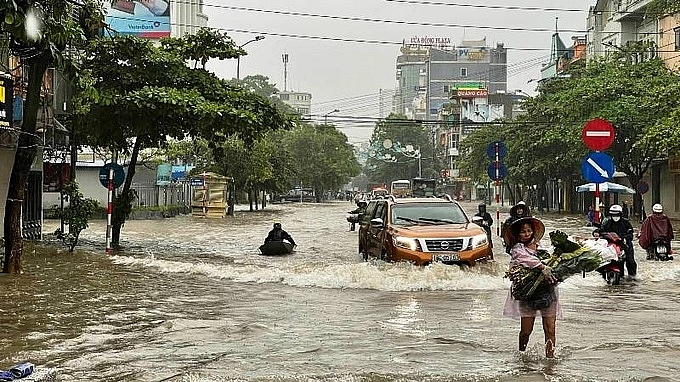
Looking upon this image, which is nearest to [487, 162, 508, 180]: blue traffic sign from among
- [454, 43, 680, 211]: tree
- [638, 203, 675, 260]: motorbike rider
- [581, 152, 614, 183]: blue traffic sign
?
[638, 203, 675, 260]: motorbike rider

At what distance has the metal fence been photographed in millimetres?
54997

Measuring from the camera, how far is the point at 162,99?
67.7ft

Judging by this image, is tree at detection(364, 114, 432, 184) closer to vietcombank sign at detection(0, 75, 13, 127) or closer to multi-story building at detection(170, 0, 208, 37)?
multi-story building at detection(170, 0, 208, 37)

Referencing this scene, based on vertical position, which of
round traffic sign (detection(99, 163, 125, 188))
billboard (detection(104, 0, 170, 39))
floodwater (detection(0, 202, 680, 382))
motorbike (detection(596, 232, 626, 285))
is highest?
billboard (detection(104, 0, 170, 39))

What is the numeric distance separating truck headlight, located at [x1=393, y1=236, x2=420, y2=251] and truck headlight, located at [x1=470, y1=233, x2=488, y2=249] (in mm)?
982

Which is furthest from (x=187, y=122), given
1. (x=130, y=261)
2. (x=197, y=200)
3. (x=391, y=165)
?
(x=391, y=165)

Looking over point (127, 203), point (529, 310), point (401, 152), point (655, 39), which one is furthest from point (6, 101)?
point (401, 152)

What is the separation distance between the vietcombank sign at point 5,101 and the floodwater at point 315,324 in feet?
9.97

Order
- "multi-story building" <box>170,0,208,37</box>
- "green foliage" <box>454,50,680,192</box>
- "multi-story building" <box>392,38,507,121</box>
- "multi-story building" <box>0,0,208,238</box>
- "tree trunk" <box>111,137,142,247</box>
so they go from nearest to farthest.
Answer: "multi-story building" <box>0,0,208,238</box> → "tree trunk" <box>111,137,142,247</box> → "green foliage" <box>454,50,680,192</box> → "multi-story building" <box>170,0,208,37</box> → "multi-story building" <box>392,38,507,121</box>

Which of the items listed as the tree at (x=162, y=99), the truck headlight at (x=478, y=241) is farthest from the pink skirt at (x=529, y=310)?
the tree at (x=162, y=99)

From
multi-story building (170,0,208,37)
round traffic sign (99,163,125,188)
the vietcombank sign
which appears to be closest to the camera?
the vietcombank sign

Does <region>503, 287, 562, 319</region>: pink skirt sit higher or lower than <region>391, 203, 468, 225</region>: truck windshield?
lower

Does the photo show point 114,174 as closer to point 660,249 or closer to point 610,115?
point 660,249

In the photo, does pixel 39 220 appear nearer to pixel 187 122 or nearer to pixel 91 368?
pixel 187 122
